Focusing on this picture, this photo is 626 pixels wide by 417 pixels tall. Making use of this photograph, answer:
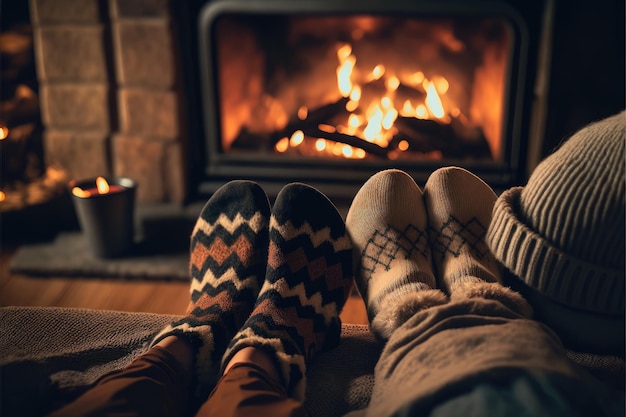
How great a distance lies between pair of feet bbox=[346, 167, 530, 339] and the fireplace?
437 millimetres

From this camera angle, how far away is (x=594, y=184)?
0.65 metres

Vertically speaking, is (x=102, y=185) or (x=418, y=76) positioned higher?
(x=418, y=76)

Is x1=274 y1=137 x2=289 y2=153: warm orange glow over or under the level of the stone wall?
under

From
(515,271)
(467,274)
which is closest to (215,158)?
(467,274)

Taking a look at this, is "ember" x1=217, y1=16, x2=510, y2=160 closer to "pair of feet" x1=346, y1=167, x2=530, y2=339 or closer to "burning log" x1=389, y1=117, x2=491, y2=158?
"burning log" x1=389, y1=117, x2=491, y2=158

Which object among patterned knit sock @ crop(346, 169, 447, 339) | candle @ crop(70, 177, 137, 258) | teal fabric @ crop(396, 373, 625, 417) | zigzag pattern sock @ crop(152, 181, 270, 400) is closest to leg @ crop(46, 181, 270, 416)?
zigzag pattern sock @ crop(152, 181, 270, 400)

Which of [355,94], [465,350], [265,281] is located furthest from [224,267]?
[355,94]

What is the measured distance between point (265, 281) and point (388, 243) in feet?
0.67

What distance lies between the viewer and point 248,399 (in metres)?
0.63

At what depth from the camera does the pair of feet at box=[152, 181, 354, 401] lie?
2.66 ft

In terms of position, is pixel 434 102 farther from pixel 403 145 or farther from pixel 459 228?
pixel 459 228

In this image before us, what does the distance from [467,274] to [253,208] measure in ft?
1.21

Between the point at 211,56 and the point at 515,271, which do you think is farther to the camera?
the point at 211,56

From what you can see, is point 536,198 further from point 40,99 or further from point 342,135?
point 40,99
